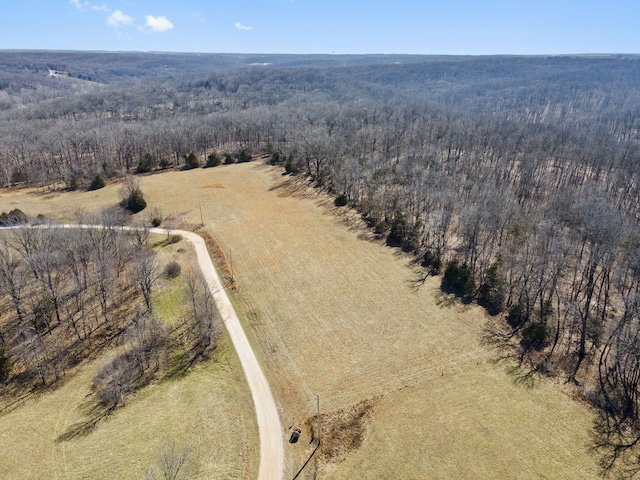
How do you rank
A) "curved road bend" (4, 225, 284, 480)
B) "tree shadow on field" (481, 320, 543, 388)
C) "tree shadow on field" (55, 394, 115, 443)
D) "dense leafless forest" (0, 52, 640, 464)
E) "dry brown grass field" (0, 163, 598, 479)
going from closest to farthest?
"dry brown grass field" (0, 163, 598, 479) < "curved road bend" (4, 225, 284, 480) < "tree shadow on field" (55, 394, 115, 443) < "tree shadow on field" (481, 320, 543, 388) < "dense leafless forest" (0, 52, 640, 464)

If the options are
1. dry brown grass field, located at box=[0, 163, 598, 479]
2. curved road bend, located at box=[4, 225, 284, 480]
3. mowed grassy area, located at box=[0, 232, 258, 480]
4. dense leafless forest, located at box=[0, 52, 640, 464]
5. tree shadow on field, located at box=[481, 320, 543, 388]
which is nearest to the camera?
mowed grassy area, located at box=[0, 232, 258, 480]

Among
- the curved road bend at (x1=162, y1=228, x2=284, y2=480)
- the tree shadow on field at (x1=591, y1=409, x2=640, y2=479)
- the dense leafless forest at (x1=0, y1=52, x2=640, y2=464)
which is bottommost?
the curved road bend at (x1=162, y1=228, x2=284, y2=480)

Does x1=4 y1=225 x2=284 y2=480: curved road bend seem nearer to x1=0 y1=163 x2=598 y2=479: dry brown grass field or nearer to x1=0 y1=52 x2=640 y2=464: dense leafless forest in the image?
x1=0 y1=163 x2=598 y2=479: dry brown grass field

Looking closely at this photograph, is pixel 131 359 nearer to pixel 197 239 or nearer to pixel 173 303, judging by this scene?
pixel 173 303

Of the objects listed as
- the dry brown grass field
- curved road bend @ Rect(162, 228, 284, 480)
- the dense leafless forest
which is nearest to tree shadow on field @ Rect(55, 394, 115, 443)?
curved road bend @ Rect(162, 228, 284, 480)

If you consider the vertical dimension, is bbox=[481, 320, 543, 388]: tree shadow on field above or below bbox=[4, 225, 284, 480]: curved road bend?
above

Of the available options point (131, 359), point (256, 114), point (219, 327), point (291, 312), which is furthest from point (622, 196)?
point (256, 114)
